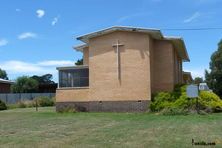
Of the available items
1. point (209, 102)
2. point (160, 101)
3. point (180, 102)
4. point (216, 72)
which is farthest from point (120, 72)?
point (216, 72)

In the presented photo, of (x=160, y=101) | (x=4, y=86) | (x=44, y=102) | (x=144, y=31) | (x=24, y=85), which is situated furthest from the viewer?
(x=24, y=85)

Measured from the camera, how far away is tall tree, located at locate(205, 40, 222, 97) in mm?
65625

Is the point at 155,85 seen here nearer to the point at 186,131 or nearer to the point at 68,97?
the point at 68,97

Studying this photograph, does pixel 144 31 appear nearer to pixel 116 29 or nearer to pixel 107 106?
pixel 116 29

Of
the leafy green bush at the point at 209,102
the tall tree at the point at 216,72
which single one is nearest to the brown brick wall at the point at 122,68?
the leafy green bush at the point at 209,102

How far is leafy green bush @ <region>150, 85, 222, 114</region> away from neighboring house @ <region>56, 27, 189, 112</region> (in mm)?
1021

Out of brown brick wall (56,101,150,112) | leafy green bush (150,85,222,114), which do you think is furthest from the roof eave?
brown brick wall (56,101,150,112)

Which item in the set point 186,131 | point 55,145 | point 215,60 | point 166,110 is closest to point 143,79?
point 166,110

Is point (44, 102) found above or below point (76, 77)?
below

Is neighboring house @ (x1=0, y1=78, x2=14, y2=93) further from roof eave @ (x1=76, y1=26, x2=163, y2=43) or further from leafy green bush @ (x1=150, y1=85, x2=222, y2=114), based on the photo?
leafy green bush @ (x1=150, y1=85, x2=222, y2=114)

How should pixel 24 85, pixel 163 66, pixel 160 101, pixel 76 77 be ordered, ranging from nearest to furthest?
pixel 160 101 → pixel 163 66 → pixel 76 77 → pixel 24 85

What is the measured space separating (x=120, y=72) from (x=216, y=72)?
3682 centimetres

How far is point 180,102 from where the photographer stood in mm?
29609

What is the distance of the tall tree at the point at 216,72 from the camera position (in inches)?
2584
